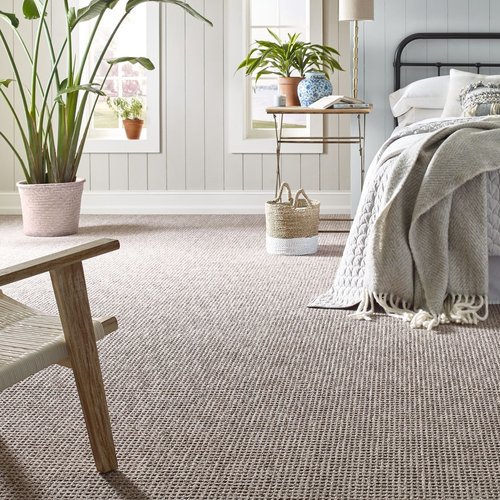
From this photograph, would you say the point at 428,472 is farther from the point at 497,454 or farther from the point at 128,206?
the point at 128,206

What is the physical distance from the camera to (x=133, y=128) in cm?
621

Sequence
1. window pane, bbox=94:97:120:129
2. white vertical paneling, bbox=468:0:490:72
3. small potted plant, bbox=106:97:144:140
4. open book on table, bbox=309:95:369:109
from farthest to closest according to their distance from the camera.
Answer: window pane, bbox=94:97:120:129 → small potted plant, bbox=106:97:144:140 → white vertical paneling, bbox=468:0:490:72 → open book on table, bbox=309:95:369:109

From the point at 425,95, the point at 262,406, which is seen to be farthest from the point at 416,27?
the point at 262,406

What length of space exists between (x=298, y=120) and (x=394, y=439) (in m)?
4.30

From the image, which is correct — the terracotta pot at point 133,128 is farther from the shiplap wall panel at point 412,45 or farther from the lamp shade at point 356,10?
the lamp shade at point 356,10

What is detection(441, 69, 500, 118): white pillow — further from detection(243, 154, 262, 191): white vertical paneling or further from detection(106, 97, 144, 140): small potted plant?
detection(106, 97, 144, 140): small potted plant

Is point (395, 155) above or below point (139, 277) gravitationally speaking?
above

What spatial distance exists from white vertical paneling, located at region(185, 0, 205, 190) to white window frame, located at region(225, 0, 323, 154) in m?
0.18

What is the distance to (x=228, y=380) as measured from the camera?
256 cm

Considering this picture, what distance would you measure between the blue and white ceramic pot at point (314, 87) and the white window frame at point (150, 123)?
1293mm

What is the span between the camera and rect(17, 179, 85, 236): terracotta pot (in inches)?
204

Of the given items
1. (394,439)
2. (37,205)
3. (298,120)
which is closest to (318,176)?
(298,120)

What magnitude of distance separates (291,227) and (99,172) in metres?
2.19

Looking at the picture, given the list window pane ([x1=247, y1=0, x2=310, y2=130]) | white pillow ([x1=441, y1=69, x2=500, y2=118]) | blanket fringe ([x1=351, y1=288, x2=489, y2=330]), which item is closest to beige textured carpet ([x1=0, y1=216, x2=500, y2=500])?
blanket fringe ([x1=351, y1=288, x2=489, y2=330])
